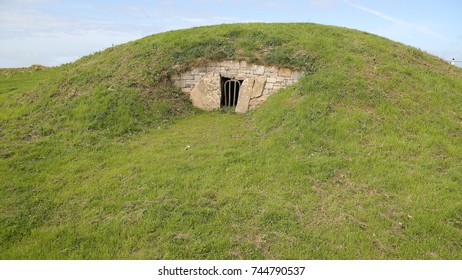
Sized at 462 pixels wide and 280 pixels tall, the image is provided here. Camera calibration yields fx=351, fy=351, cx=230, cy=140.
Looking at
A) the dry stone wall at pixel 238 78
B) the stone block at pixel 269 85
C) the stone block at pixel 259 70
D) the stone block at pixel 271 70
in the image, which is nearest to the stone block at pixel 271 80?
the dry stone wall at pixel 238 78

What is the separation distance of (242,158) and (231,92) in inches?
210

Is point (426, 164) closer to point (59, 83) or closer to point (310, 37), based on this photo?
point (310, 37)

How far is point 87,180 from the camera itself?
744cm

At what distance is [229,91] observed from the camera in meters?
12.7

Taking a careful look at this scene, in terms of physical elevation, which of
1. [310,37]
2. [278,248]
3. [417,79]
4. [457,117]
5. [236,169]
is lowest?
[278,248]

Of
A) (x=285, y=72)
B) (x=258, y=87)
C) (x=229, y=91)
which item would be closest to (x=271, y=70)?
(x=285, y=72)

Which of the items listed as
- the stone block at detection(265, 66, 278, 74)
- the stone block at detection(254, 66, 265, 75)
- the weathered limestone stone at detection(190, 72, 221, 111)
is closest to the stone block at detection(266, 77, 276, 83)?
the stone block at detection(265, 66, 278, 74)

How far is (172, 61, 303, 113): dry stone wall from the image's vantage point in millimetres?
11961

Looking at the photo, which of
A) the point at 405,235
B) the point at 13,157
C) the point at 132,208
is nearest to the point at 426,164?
the point at 405,235

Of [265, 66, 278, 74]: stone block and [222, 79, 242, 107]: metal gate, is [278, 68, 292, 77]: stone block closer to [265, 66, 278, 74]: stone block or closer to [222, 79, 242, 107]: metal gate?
[265, 66, 278, 74]: stone block

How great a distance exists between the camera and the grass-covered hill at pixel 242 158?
219 inches

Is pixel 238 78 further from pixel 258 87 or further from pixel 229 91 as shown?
pixel 258 87

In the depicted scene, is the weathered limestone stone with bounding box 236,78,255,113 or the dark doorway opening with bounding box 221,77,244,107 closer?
the weathered limestone stone with bounding box 236,78,255,113

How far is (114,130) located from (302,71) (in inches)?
245
